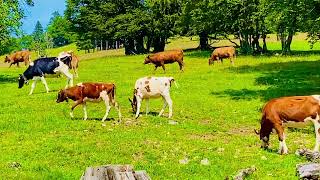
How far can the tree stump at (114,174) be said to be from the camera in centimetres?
655

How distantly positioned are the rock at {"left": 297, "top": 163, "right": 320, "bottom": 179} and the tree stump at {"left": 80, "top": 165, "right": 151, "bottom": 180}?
690cm

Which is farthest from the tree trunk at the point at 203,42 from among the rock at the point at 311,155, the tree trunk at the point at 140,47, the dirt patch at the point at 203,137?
the rock at the point at 311,155

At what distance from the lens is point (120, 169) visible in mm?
6902

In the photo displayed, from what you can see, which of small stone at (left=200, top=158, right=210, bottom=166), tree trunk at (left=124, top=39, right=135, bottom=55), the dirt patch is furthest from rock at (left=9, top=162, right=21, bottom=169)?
tree trunk at (left=124, top=39, right=135, bottom=55)

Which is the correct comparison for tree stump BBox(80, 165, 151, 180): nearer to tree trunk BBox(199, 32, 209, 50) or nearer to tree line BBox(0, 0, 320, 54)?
tree line BBox(0, 0, 320, 54)

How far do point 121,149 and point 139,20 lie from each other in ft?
230

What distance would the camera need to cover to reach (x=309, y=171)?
12695 mm

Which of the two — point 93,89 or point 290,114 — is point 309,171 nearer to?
point 290,114

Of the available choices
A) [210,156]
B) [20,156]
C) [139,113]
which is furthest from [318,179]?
[139,113]

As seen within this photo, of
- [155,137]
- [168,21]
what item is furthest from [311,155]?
[168,21]

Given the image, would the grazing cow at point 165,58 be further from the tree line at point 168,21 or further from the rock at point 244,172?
the rock at point 244,172

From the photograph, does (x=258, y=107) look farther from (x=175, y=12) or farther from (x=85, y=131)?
(x=175, y=12)

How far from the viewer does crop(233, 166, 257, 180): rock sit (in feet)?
43.6

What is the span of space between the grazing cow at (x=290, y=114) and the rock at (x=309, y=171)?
2995 mm
